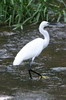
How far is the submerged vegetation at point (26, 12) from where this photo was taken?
11.4m

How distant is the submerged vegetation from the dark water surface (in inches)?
24.0

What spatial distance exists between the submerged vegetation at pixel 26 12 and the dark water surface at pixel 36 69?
610 millimetres

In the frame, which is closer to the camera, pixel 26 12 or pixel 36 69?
pixel 36 69

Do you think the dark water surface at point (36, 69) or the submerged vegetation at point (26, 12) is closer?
the dark water surface at point (36, 69)

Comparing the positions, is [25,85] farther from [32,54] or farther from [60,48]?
[60,48]

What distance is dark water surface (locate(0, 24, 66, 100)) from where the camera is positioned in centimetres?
660

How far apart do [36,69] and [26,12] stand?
3769mm

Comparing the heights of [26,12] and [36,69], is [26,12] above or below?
above

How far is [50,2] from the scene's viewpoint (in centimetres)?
1183

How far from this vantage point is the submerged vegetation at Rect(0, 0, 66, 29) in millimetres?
11383

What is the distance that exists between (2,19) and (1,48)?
233 cm

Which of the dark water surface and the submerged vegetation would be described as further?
the submerged vegetation

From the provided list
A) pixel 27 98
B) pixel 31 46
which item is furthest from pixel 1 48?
pixel 27 98

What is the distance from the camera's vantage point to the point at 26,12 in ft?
38.1
